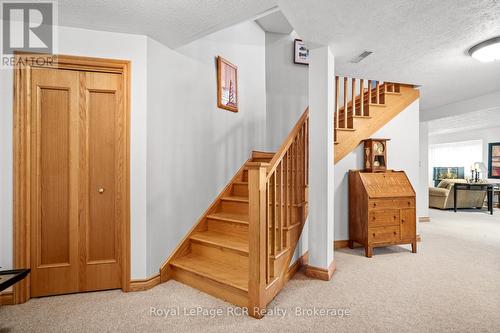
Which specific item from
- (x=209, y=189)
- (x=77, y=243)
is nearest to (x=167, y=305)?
(x=77, y=243)

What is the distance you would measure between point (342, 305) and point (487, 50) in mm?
2768

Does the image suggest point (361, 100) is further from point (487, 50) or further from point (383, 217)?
point (383, 217)

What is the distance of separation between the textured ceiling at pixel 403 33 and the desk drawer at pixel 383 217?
1.78m

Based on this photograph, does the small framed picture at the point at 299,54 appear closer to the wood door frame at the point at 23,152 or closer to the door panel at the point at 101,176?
the door panel at the point at 101,176

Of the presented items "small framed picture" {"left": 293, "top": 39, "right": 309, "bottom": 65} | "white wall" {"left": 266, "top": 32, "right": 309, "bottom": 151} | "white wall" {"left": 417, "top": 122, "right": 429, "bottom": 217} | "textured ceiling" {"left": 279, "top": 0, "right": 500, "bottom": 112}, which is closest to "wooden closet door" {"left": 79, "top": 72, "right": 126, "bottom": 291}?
"textured ceiling" {"left": 279, "top": 0, "right": 500, "bottom": 112}

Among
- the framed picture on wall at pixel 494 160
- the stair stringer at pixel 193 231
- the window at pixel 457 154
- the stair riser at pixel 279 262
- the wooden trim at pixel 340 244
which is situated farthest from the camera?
the window at pixel 457 154

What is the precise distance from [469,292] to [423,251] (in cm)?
121

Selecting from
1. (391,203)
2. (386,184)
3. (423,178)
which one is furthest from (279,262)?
(423,178)

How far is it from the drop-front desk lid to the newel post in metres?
1.90

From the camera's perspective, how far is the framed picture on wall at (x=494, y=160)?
320 inches

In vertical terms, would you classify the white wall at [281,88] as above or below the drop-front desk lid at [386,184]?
above

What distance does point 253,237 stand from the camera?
1957mm

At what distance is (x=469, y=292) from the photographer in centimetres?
230

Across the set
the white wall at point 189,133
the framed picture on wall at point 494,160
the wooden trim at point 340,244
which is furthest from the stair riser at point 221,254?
the framed picture on wall at point 494,160
